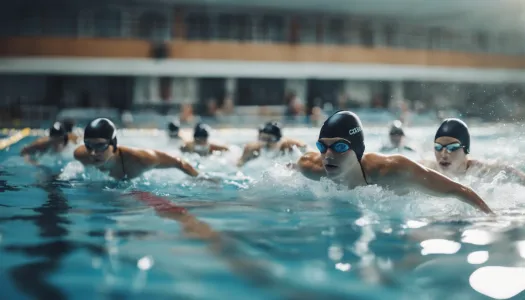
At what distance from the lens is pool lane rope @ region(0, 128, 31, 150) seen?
12.6 m

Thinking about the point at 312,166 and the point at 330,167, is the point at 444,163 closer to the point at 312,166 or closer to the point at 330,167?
the point at 312,166

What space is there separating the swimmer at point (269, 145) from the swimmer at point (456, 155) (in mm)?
2563

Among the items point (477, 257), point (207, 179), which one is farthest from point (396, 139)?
point (477, 257)

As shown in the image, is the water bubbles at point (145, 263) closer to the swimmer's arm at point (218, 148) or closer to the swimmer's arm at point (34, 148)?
the swimmer's arm at point (218, 148)

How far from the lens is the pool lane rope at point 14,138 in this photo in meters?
12.6

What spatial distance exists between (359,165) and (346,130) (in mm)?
350

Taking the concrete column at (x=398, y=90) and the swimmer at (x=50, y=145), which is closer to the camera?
the swimmer at (x=50, y=145)

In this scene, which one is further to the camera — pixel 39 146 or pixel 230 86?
pixel 230 86

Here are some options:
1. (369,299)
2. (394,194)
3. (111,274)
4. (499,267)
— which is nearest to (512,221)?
(394,194)

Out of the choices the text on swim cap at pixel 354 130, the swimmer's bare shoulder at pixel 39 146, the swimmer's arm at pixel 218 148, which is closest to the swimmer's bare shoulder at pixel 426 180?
the text on swim cap at pixel 354 130

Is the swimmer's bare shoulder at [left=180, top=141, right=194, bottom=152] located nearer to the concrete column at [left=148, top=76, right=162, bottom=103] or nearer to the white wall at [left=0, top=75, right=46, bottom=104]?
the concrete column at [left=148, top=76, right=162, bottom=103]

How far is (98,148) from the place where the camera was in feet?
19.9

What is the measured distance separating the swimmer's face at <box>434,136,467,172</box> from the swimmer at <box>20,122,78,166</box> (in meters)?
5.17

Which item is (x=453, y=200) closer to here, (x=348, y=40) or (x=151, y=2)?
(x=151, y=2)
